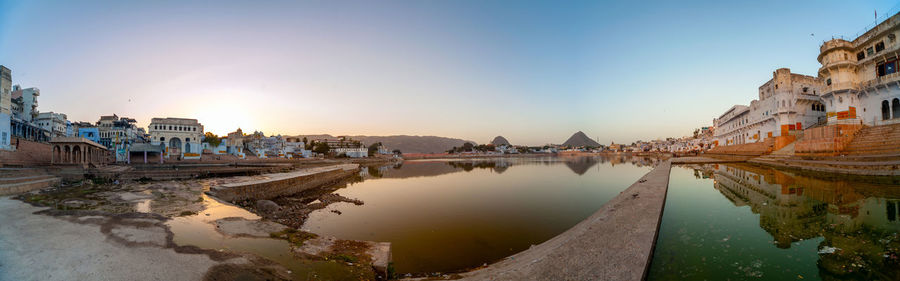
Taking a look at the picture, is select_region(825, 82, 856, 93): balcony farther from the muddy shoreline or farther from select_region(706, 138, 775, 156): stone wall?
the muddy shoreline

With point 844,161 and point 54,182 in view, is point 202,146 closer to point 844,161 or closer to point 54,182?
point 54,182

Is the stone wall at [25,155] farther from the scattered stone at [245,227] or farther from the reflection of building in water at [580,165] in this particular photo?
the reflection of building in water at [580,165]

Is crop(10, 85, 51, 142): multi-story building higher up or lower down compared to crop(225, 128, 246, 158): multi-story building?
higher up

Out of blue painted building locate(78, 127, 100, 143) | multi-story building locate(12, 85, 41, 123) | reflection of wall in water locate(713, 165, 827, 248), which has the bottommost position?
reflection of wall in water locate(713, 165, 827, 248)

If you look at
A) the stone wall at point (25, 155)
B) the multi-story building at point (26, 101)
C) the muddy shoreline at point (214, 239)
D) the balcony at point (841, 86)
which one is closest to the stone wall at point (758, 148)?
the balcony at point (841, 86)

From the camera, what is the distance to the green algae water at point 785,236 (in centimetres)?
527

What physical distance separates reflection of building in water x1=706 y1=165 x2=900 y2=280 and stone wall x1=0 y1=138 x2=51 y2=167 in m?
41.6

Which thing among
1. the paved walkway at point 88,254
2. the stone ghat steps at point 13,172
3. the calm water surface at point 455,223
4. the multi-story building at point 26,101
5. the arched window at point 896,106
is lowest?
the calm water surface at point 455,223

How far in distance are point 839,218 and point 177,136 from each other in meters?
70.4

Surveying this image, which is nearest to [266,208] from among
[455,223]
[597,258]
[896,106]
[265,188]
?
[265,188]

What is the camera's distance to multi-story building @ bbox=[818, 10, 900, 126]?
2147 centimetres

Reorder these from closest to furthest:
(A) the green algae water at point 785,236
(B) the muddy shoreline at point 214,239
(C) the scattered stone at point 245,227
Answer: (A) the green algae water at point 785,236
(B) the muddy shoreline at point 214,239
(C) the scattered stone at point 245,227

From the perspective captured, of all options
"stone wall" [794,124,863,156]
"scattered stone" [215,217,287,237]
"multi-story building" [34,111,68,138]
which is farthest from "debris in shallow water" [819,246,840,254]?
"multi-story building" [34,111,68,138]

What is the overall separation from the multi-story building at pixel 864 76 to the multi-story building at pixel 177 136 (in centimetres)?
8149
